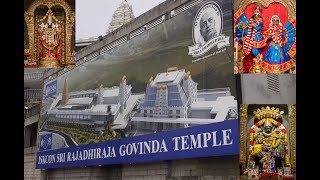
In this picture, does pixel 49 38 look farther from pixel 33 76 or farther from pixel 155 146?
pixel 155 146

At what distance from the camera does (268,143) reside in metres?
13.7

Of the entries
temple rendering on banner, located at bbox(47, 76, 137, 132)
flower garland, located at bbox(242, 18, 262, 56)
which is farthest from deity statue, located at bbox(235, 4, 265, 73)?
temple rendering on banner, located at bbox(47, 76, 137, 132)

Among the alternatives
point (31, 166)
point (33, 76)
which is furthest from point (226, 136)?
point (31, 166)

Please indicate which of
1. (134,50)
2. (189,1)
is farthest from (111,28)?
(189,1)

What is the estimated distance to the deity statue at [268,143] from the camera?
44.8 feet

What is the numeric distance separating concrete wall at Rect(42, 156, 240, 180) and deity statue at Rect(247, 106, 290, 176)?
1.45 feet

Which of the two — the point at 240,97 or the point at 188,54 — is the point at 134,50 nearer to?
the point at 188,54

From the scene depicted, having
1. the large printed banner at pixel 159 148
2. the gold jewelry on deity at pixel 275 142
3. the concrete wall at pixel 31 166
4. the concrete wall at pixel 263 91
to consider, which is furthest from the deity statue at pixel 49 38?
the gold jewelry on deity at pixel 275 142

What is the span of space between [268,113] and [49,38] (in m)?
6.81

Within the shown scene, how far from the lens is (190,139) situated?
14.2m

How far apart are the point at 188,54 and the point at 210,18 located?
93 centimetres

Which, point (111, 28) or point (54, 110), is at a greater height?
point (111, 28)

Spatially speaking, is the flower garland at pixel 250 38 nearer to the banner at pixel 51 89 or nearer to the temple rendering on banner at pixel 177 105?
the temple rendering on banner at pixel 177 105
